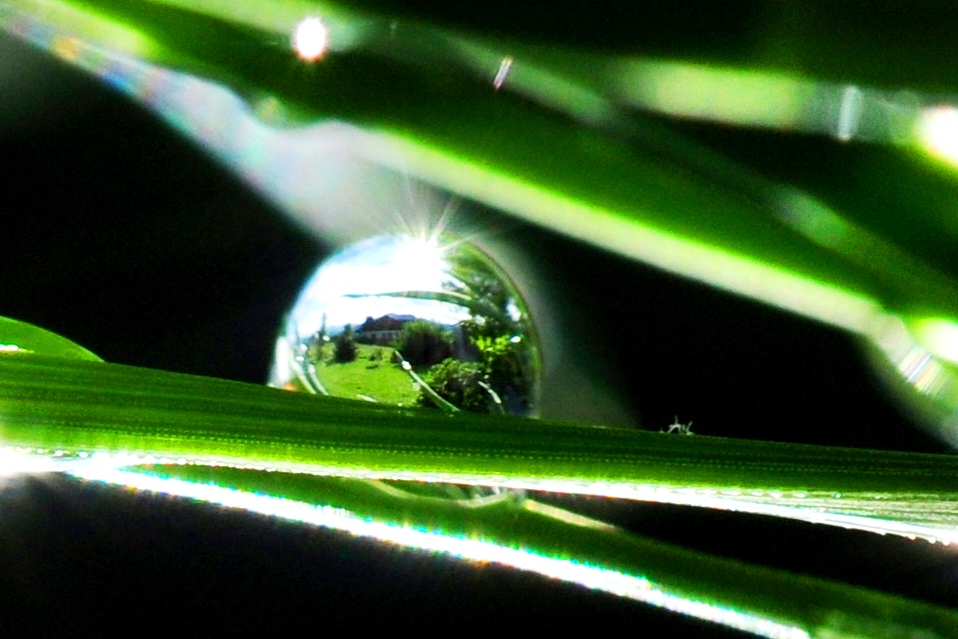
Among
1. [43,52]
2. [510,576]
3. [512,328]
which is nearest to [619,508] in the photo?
[510,576]

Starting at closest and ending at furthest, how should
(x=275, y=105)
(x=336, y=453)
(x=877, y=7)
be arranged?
(x=336, y=453) < (x=877, y=7) < (x=275, y=105)

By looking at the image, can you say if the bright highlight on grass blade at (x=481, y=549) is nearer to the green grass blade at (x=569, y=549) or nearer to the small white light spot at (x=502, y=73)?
the green grass blade at (x=569, y=549)

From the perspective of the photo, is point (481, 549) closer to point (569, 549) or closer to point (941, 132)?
point (569, 549)

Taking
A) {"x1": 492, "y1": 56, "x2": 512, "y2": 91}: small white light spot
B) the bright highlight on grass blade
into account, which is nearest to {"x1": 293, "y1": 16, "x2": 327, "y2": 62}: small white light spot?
{"x1": 492, "y1": 56, "x2": 512, "y2": 91}: small white light spot

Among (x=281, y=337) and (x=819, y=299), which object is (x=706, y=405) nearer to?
(x=819, y=299)

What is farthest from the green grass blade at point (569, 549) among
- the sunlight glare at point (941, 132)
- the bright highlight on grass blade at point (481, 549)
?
the sunlight glare at point (941, 132)
